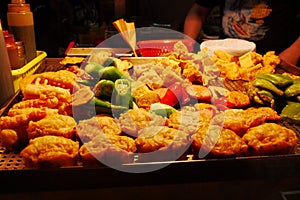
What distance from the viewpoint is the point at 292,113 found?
5.75ft

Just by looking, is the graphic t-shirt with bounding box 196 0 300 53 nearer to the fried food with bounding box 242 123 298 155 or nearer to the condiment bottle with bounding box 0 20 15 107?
the fried food with bounding box 242 123 298 155

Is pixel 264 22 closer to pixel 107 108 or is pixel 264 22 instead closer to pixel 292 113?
pixel 292 113

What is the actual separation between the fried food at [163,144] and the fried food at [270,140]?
0.89 ft

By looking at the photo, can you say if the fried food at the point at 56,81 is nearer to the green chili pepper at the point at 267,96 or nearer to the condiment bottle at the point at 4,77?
the condiment bottle at the point at 4,77

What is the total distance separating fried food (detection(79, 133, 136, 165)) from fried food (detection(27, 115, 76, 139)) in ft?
→ 0.42

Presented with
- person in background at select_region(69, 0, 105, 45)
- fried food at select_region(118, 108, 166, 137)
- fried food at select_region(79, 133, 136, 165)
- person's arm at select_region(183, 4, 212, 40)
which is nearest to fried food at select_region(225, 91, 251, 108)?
fried food at select_region(118, 108, 166, 137)

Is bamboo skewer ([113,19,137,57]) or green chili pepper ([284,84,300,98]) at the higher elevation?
bamboo skewer ([113,19,137,57])

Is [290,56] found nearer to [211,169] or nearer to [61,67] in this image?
[61,67]

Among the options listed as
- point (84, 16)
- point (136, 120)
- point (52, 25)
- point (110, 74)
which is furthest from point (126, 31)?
point (84, 16)

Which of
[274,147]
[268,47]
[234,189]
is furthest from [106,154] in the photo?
[268,47]

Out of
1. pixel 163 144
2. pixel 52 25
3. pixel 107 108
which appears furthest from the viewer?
pixel 52 25

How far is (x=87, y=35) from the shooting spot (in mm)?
4879

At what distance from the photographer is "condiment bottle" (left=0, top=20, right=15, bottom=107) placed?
1856 mm

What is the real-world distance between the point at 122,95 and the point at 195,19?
2.82 m
